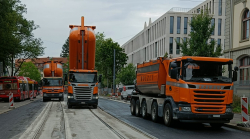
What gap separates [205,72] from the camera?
12914mm

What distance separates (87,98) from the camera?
2427cm

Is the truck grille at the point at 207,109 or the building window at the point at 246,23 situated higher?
the building window at the point at 246,23

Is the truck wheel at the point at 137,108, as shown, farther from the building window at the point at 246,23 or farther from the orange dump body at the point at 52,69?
the orange dump body at the point at 52,69

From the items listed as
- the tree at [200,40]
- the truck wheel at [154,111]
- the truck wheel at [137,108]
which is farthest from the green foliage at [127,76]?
the truck wheel at [154,111]

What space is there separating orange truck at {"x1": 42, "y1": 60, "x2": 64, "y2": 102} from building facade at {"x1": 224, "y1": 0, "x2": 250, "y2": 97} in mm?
18168

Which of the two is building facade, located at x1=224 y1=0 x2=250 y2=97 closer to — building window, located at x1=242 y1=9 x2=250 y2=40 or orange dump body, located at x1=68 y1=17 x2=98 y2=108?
building window, located at x1=242 y1=9 x2=250 y2=40

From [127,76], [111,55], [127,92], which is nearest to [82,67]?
[127,92]

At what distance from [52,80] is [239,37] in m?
20.0

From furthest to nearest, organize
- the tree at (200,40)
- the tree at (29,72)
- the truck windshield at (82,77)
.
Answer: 1. the tree at (29,72)
2. the tree at (200,40)
3. the truck windshield at (82,77)

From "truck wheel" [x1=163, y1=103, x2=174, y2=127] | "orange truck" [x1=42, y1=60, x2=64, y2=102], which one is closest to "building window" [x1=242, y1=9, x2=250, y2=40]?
"truck wheel" [x1=163, y1=103, x2=174, y2=127]

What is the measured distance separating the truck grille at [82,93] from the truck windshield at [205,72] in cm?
1232

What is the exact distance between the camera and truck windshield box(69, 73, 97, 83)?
23.8 meters

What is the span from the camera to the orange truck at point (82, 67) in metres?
23.1

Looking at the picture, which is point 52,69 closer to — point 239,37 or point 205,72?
point 239,37
